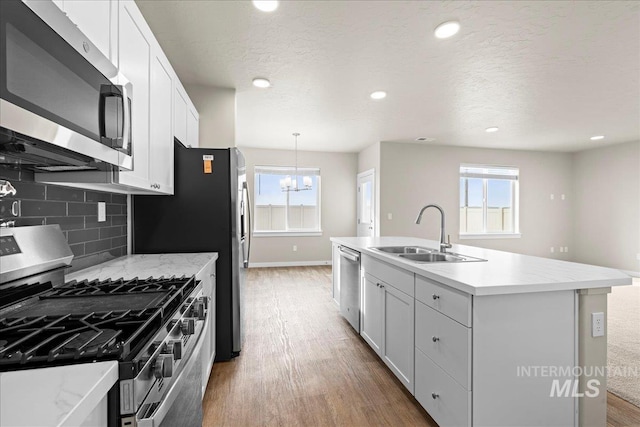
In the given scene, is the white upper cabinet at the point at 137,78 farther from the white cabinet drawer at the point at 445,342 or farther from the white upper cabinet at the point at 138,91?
the white cabinet drawer at the point at 445,342

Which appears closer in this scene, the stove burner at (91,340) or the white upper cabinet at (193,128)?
the stove burner at (91,340)

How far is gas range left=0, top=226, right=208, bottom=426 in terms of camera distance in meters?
0.73

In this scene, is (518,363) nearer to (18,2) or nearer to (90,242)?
(18,2)

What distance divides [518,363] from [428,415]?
0.71 meters

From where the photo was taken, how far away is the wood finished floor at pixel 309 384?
1.84 metres

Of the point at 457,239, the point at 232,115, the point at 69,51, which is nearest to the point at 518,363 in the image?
the point at 69,51

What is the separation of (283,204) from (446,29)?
513 centimetres

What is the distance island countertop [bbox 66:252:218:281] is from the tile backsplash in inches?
3.2

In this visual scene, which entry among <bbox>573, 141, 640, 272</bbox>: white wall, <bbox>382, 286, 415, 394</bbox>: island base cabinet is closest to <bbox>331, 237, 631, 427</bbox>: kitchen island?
<bbox>382, 286, 415, 394</bbox>: island base cabinet

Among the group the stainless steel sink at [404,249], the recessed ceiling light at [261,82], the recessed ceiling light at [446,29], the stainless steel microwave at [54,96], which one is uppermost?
the recessed ceiling light at [446,29]

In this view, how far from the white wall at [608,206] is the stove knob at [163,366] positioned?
814 cm

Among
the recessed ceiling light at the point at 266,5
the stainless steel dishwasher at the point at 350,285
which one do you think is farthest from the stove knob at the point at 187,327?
the recessed ceiling light at the point at 266,5

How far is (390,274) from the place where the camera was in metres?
2.21

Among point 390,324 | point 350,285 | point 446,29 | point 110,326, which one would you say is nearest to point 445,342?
point 390,324
